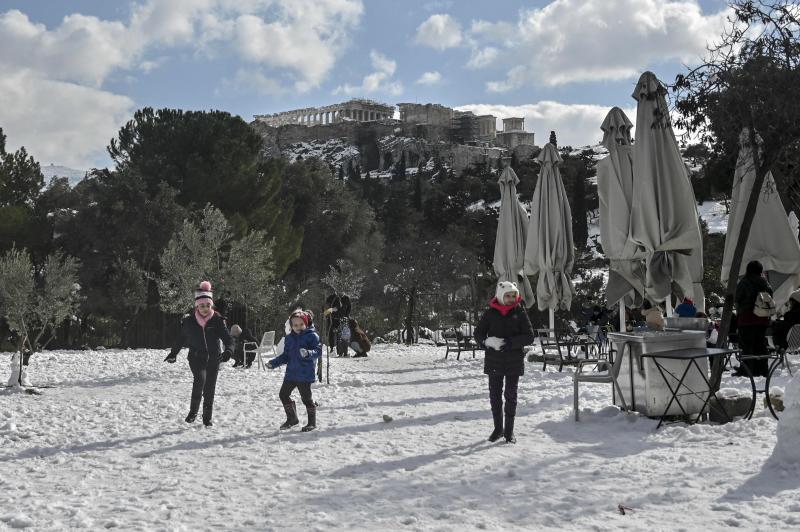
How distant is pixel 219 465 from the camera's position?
565 centimetres

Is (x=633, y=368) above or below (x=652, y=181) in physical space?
below

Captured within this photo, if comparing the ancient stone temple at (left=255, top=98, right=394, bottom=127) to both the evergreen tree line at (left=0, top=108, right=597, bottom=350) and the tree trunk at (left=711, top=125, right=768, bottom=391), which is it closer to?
the evergreen tree line at (left=0, top=108, right=597, bottom=350)

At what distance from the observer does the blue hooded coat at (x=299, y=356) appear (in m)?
7.55

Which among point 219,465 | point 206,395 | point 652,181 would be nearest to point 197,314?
point 206,395

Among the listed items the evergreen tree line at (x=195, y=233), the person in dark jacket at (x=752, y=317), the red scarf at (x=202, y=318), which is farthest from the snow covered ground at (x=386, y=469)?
the evergreen tree line at (x=195, y=233)

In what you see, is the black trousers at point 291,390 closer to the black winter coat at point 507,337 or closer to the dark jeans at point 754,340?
the black winter coat at point 507,337

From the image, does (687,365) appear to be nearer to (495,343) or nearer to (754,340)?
(495,343)

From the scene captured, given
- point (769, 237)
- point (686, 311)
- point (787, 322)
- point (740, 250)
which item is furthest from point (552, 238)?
point (740, 250)

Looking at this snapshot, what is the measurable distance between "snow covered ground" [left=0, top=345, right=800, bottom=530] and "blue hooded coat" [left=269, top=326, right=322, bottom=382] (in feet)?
1.83

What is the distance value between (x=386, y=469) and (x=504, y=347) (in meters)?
1.76

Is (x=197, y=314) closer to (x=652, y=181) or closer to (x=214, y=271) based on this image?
(x=652, y=181)

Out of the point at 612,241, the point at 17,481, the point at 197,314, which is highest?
the point at 612,241

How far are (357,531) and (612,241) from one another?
6317 millimetres

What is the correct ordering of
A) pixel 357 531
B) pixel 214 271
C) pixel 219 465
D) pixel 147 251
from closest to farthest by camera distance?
pixel 357 531 → pixel 219 465 → pixel 214 271 → pixel 147 251
